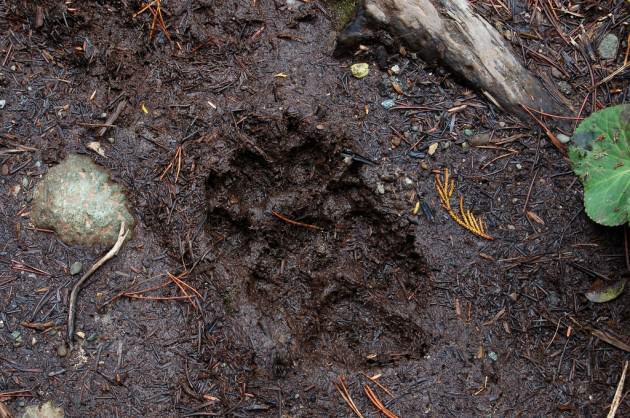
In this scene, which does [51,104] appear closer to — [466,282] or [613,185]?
[466,282]

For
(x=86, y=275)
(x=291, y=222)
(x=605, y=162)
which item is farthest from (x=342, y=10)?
(x=86, y=275)

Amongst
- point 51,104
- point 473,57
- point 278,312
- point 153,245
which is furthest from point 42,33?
point 473,57

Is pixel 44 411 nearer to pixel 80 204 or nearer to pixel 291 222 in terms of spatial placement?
pixel 80 204

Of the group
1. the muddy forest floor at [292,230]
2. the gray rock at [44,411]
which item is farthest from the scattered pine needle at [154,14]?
the gray rock at [44,411]

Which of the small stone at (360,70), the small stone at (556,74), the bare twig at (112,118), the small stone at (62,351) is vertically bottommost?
the small stone at (62,351)

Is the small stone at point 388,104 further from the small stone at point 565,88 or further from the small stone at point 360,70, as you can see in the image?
the small stone at point 565,88

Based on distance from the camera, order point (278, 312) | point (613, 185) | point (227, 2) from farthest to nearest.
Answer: point (227, 2) < point (278, 312) < point (613, 185)
